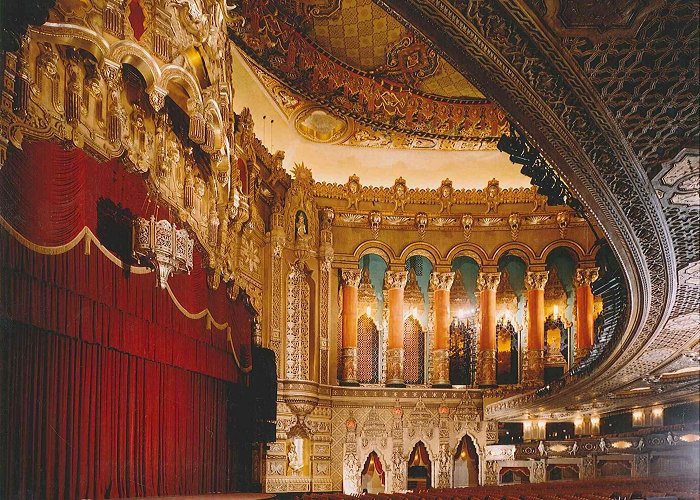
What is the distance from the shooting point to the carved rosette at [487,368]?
21.6 m

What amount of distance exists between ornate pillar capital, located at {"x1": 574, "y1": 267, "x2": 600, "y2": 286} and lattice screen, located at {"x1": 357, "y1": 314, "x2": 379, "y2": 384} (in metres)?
5.61

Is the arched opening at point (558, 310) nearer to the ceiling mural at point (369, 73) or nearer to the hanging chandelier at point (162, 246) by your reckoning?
the ceiling mural at point (369, 73)

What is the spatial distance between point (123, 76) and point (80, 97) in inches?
65.1

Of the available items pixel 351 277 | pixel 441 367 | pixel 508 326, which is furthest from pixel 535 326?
pixel 351 277

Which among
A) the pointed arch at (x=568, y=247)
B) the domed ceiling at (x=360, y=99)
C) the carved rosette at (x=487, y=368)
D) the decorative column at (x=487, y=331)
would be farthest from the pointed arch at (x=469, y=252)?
the carved rosette at (x=487, y=368)

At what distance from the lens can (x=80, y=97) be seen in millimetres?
8773

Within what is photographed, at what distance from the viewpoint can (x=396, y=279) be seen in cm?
2180

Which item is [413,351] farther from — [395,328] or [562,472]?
[562,472]

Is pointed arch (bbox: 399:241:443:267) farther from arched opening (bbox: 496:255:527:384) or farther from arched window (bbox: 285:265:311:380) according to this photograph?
arched window (bbox: 285:265:311:380)

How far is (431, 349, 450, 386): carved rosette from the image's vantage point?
2155 centimetres

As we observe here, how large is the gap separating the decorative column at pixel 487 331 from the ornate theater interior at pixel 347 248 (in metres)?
0.06

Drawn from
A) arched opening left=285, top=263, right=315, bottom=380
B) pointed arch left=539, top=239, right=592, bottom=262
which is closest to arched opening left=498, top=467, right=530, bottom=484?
pointed arch left=539, top=239, right=592, bottom=262

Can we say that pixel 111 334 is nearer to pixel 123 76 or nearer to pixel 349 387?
pixel 123 76

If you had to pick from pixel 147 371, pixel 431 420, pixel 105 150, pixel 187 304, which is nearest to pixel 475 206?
pixel 431 420
